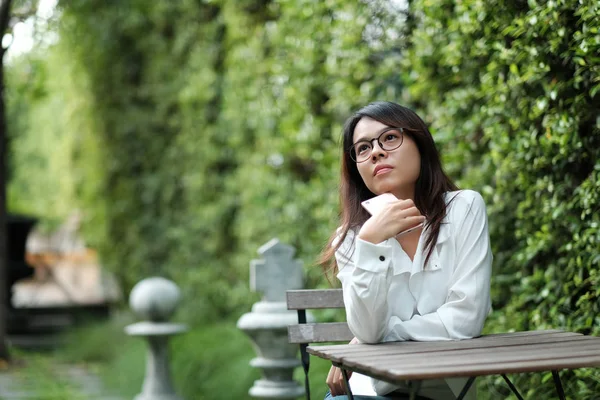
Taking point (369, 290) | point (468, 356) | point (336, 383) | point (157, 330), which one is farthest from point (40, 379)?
point (468, 356)

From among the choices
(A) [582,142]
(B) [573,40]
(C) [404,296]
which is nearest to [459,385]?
(C) [404,296]

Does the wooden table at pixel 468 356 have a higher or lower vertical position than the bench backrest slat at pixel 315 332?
higher

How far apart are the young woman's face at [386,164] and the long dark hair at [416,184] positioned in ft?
0.12

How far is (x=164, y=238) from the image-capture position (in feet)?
32.0

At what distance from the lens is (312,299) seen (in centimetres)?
321

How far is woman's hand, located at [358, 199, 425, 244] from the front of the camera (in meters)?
2.51

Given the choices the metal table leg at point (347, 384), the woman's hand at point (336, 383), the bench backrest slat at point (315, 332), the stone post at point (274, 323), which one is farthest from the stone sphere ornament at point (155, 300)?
the metal table leg at point (347, 384)

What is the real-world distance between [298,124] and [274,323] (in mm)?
1822

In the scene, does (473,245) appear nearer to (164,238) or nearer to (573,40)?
(573,40)

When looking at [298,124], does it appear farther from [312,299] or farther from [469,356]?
[469,356]

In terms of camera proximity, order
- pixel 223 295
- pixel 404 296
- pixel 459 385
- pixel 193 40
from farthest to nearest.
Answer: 1. pixel 193 40
2. pixel 223 295
3. pixel 404 296
4. pixel 459 385

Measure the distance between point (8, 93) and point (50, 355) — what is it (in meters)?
3.45

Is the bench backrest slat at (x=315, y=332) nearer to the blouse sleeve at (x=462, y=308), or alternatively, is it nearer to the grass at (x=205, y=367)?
the blouse sleeve at (x=462, y=308)

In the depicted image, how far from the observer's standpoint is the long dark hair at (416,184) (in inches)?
111
